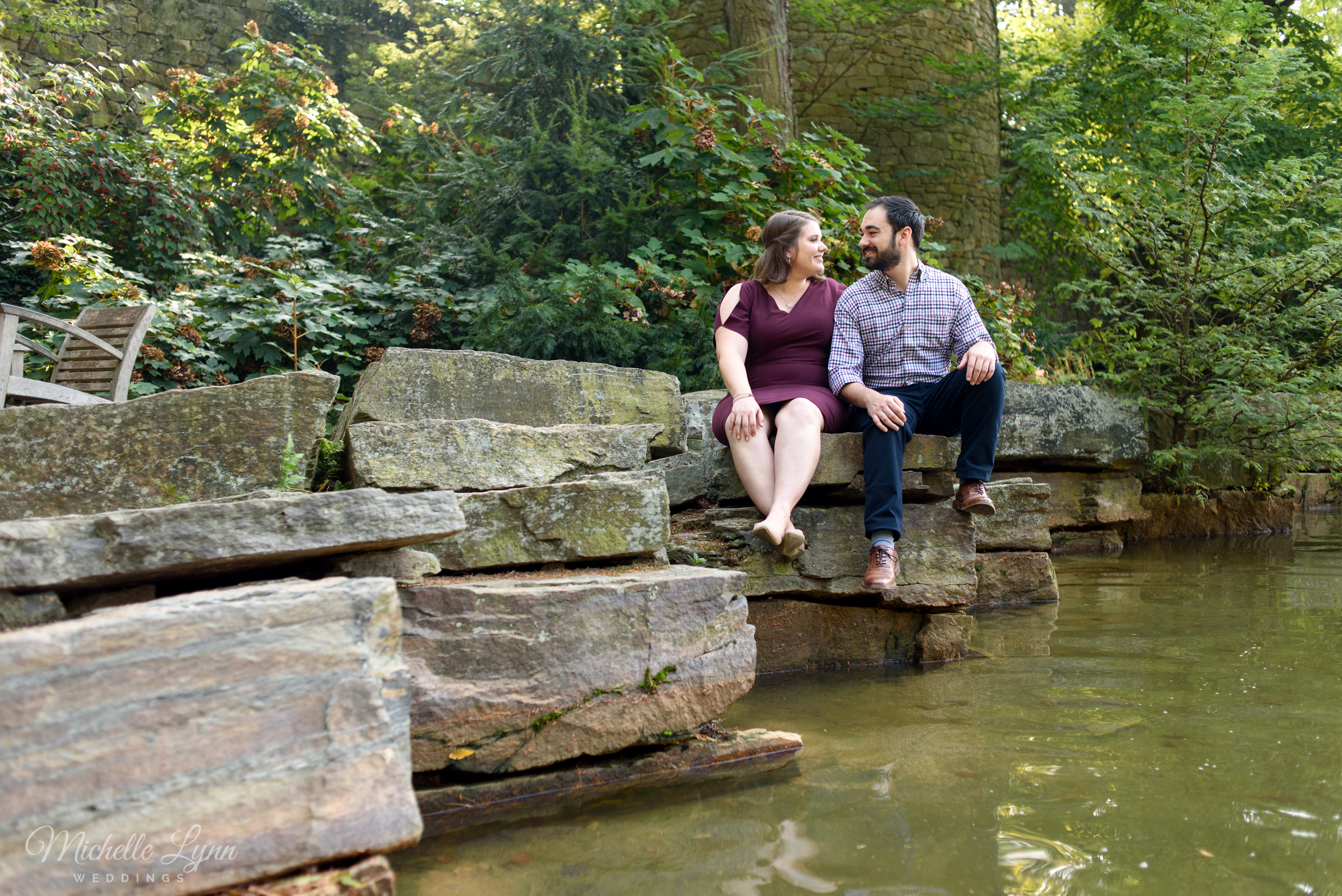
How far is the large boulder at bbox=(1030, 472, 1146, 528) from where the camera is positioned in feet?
21.9

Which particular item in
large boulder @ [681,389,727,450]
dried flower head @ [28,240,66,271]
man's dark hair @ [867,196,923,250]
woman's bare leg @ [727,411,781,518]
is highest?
dried flower head @ [28,240,66,271]

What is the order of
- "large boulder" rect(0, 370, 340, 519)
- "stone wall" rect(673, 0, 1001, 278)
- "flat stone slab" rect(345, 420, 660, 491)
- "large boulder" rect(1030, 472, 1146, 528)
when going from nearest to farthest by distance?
"large boulder" rect(0, 370, 340, 519), "flat stone slab" rect(345, 420, 660, 491), "large boulder" rect(1030, 472, 1146, 528), "stone wall" rect(673, 0, 1001, 278)

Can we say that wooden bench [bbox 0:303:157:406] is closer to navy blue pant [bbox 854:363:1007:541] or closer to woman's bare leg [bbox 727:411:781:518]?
woman's bare leg [bbox 727:411:781:518]

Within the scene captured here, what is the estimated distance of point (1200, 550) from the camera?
6.52 metres

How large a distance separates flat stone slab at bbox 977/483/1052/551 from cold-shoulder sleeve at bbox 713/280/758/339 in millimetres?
1775

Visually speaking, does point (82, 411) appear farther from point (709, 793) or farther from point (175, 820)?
point (709, 793)

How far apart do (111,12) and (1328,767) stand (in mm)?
15328

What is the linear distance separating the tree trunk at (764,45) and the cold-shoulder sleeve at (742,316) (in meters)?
3.72

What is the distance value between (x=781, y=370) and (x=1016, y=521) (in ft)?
5.97

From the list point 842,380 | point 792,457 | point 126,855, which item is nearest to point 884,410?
point 842,380

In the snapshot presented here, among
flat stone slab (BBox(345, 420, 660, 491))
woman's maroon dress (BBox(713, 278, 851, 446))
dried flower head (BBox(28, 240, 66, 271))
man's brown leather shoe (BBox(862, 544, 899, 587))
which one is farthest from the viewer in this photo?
dried flower head (BBox(28, 240, 66, 271))

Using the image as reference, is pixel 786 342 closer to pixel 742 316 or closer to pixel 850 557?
pixel 742 316

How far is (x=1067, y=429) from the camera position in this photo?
21.1 feet

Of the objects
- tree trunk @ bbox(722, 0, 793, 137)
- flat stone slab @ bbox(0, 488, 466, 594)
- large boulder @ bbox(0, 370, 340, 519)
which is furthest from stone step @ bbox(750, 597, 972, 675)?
tree trunk @ bbox(722, 0, 793, 137)
